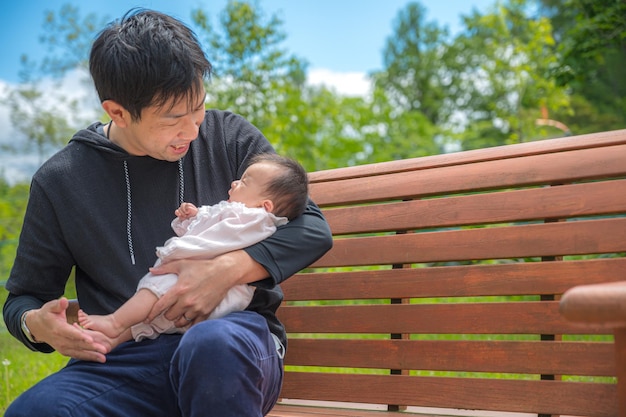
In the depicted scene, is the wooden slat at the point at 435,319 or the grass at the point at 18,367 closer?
the wooden slat at the point at 435,319

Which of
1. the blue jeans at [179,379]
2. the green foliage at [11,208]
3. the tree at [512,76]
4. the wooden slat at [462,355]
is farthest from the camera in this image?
the tree at [512,76]

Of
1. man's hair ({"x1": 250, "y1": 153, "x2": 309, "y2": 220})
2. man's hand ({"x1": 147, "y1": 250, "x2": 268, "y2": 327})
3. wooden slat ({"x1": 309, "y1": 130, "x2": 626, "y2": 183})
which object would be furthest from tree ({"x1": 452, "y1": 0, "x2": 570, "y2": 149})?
man's hand ({"x1": 147, "y1": 250, "x2": 268, "y2": 327})

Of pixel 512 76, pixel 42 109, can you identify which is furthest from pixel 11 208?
pixel 512 76

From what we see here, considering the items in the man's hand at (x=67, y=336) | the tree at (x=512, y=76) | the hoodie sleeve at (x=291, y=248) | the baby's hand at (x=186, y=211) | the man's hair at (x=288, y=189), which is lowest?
the man's hand at (x=67, y=336)

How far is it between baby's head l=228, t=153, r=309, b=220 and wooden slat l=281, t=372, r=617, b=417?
675mm

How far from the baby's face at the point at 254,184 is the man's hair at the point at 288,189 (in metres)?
0.01

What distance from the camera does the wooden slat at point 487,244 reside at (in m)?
2.08

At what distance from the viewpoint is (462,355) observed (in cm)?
225

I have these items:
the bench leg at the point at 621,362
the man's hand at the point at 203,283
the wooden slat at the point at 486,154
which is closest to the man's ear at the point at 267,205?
the man's hand at the point at 203,283

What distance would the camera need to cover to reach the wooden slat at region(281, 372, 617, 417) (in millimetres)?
2035

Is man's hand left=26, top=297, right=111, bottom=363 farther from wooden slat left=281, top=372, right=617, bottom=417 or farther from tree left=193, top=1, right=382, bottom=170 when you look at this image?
tree left=193, top=1, right=382, bottom=170

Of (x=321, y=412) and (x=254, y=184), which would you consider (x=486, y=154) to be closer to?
(x=254, y=184)

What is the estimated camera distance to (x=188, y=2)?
8633mm

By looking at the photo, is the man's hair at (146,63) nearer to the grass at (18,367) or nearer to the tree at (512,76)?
the grass at (18,367)
